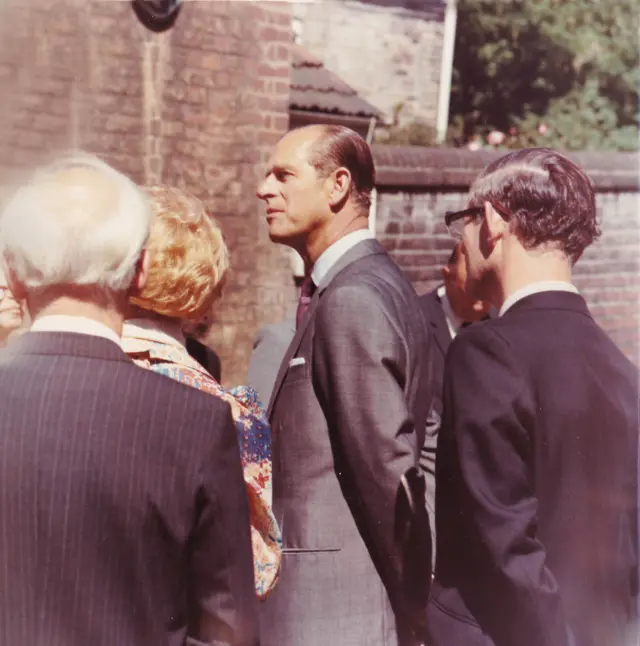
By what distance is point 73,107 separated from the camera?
4328 mm

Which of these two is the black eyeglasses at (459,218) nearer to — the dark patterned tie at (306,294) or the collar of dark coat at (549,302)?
the collar of dark coat at (549,302)

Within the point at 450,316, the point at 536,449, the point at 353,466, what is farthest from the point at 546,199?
A: the point at 450,316

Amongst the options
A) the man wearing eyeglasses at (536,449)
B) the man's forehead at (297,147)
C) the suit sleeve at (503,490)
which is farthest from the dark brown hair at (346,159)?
the suit sleeve at (503,490)

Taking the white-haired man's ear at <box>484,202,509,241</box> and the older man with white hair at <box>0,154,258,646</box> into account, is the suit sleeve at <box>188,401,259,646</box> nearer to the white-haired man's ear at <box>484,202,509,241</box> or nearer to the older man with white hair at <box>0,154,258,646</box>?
the older man with white hair at <box>0,154,258,646</box>

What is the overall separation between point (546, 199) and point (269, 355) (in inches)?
79.2

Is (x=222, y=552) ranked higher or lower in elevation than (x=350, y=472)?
higher

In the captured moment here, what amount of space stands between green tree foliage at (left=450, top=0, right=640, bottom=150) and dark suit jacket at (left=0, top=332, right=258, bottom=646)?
37.3 ft

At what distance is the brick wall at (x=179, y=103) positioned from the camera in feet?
13.8

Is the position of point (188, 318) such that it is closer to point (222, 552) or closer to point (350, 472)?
point (350, 472)

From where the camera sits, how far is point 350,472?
2.41 metres

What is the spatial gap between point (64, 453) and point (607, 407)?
110 cm

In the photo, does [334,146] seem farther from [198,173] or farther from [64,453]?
[198,173]

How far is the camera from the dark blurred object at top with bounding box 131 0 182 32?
14.8 ft

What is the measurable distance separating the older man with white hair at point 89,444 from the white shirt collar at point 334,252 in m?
1.13
